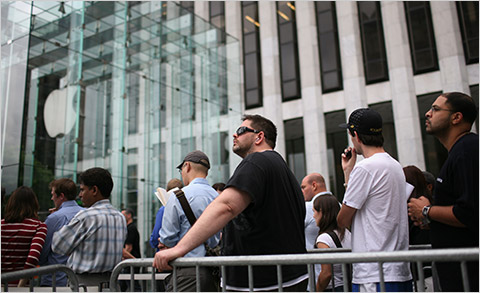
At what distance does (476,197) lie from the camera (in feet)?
8.14

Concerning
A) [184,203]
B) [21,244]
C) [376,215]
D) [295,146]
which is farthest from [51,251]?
[295,146]

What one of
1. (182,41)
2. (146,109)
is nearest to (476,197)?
(146,109)

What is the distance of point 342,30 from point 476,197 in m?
17.4

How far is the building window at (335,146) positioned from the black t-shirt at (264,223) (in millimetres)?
16071

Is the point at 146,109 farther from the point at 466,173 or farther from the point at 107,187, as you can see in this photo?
the point at 466,173

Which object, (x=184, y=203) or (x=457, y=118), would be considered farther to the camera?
(x=184, y=203)

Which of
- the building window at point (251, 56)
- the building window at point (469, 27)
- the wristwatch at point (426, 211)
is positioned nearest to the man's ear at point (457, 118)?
the wristwatch at point (426, 211)

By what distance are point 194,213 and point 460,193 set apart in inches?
94.0

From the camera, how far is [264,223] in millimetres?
2902

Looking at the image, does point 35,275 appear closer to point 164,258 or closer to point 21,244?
point 21,244

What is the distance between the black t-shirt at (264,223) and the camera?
2.80 m

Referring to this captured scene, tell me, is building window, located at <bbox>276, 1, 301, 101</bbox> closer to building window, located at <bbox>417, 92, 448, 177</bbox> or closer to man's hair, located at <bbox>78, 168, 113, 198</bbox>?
building window, located at <bbox>417, 92, 448, 177</bbox>

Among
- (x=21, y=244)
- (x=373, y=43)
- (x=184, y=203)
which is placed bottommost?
(x=21, y=244)

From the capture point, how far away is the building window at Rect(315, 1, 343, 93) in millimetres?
18953
